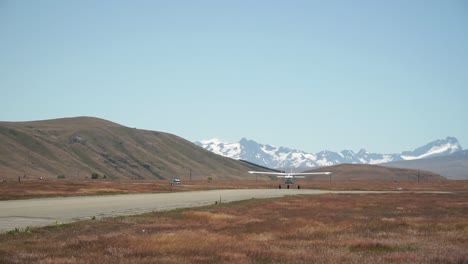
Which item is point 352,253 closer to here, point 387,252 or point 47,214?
point 387,252

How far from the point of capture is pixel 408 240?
21984 mm

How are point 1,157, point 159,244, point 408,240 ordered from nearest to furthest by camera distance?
point 159,244 → point 408,240 → point 1,157

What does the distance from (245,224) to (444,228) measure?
10.4 meters

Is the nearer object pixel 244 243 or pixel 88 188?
pixel 244 243

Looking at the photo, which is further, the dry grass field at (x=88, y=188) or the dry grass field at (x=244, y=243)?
the dry grass field at (x=88, y=188)

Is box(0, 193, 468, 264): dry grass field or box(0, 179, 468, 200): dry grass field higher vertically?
box(0, 179, 468, 200): dry grass field

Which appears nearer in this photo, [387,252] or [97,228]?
[387,252]

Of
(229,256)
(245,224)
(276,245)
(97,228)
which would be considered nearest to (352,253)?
(276,245)

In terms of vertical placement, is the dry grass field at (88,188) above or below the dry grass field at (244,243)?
above

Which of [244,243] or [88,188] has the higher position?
[88,188]

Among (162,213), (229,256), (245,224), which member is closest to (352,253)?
(229,256)

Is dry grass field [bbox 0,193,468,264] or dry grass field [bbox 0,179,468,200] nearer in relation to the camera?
dry grass field [bbox 0,193,468,264]

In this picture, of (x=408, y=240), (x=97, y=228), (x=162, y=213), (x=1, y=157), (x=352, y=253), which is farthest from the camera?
(x=1, y=157)

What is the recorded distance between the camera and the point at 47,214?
114 feet
